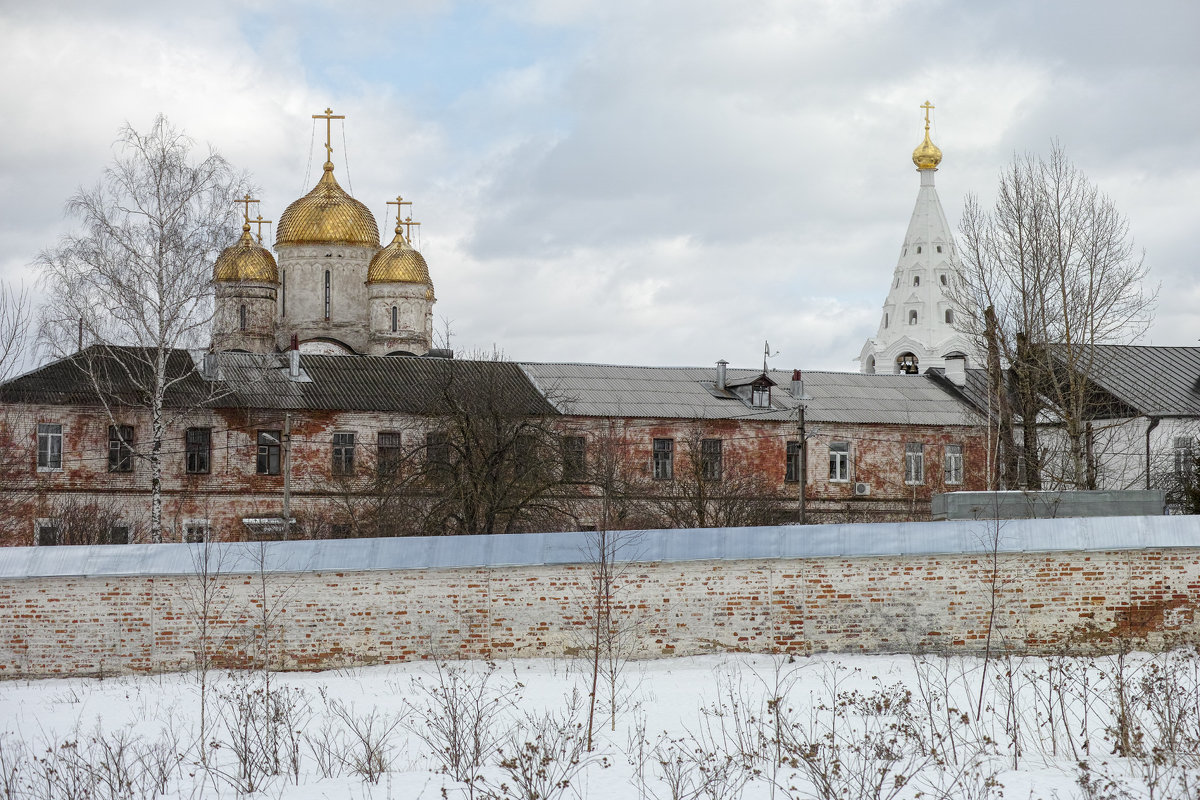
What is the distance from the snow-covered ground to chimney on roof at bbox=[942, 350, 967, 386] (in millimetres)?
21156

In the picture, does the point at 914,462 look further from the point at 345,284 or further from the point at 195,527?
the point at 345,284

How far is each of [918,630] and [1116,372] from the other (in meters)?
20.4

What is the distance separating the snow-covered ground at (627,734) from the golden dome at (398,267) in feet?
87.1

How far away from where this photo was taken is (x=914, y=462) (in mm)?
34344

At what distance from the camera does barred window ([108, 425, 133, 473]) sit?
96.0 feet

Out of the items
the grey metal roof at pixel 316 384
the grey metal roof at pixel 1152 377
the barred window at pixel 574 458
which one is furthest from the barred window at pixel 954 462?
the grey metal roof at pixel 316 384

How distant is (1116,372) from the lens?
114 ft

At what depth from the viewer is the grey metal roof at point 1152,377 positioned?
3350 centimetres

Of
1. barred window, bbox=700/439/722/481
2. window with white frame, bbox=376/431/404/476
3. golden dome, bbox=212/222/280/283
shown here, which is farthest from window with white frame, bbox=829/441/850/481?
golden dome, bbox=212/222/280/283

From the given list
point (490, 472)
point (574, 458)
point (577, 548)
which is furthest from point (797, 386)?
point (577, 548)

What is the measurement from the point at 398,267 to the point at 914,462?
1624 centimetres

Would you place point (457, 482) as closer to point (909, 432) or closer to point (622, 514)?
point (622, 514)

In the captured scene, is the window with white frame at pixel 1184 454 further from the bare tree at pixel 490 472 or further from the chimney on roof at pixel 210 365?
the chimney on roof at pixel 210 365

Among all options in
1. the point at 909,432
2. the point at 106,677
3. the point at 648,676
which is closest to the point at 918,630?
the point at 648,676
